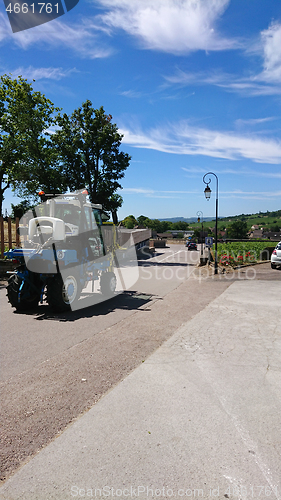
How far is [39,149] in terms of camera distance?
25656 millimetres

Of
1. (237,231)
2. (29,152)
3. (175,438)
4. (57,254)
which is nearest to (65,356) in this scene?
(175,438)

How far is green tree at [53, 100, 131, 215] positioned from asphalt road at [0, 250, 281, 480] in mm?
17622

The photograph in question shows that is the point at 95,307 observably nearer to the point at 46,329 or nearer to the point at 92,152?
the point at 46,329

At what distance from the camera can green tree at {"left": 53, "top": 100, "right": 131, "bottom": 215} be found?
86.1ft

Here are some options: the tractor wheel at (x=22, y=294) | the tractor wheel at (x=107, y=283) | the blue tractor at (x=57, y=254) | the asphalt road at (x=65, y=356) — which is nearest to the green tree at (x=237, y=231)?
the tractor wheel at (x=107, y=283)

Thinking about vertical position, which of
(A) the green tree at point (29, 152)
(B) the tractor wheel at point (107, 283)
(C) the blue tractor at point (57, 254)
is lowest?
(B) the tractor wheel at point (107, 283)

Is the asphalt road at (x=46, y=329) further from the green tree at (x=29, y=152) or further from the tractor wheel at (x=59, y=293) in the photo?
the green tree at (x=29, y=152)

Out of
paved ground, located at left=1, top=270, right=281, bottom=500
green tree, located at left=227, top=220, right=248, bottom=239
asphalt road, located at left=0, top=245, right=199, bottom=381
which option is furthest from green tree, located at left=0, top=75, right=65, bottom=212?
green tree, located at left=227, top=220, right=248, bottom=239

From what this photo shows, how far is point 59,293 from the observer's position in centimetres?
870

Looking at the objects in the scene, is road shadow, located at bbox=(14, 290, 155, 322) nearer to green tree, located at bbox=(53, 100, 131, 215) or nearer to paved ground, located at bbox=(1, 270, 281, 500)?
paved ground, located at bbox=(1, 270, 281, 500)

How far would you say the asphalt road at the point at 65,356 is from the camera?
3727mm

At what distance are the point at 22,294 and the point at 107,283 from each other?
329cm

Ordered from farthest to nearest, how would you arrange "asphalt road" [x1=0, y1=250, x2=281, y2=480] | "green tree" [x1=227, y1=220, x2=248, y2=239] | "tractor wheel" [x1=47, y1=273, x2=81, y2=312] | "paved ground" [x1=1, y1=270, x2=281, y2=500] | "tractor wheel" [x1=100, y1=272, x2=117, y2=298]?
"green tree" [x1=227, y1=220, x2=248, y2=239] → "tractor wheel" [x1=100, y1=272, x2=117, y2=298] → "tractor wheel" [x1=47, y1=273, x2=81, y2=312] → "asphalt road" [x1=0, y1=250, x2=281, y2=480] → "paved ground" [x1=1, y1=270, x2=281, y2=500]

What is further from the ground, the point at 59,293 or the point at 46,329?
the point at 59,293
